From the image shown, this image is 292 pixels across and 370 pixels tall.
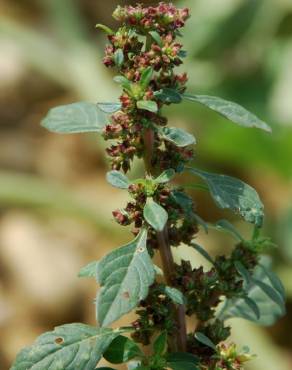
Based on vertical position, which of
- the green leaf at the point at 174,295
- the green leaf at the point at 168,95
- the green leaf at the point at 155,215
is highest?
the green leaf at the point at 168,95

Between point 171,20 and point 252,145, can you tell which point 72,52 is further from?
point 171,20

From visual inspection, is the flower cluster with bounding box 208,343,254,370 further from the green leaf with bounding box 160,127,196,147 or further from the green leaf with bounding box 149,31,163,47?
the green leaf with bounding box 149,31,163,47

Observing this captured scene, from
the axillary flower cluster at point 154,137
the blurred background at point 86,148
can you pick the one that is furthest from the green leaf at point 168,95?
the blurred background at point 86,148

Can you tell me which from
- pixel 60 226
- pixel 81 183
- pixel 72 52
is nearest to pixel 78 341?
pixel 60 226

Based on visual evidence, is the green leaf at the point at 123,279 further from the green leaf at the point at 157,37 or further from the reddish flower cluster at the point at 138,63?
the green leaf at the point at 157,37

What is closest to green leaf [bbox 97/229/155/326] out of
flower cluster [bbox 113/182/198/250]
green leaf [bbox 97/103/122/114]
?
flower cluster [bbox 113/182/198/250]

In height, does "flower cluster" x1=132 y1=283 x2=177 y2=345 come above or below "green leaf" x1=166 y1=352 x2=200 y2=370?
above
